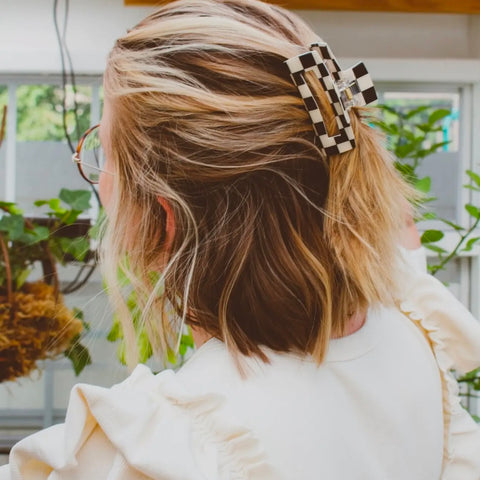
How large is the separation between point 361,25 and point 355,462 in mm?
1200

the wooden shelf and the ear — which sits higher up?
the wooden shelf

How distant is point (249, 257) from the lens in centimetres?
62

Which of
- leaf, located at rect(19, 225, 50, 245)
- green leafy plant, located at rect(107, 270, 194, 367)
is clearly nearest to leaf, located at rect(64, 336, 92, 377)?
green leafy plant, located at rect(107, 270, 194, 367)

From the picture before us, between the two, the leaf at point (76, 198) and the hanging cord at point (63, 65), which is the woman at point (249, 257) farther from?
the hanging cord at point (63, 65)

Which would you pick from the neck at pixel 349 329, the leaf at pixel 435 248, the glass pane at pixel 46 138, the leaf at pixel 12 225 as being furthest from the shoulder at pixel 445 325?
the glass pane at pixel 46 138

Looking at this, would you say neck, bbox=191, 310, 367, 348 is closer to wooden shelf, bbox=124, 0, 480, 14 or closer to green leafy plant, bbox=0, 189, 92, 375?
green leafy plant, bbox=0, 189, 92, 375

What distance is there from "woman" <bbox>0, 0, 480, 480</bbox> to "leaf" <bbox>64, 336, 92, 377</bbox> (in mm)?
800

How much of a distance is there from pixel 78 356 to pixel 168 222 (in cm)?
89

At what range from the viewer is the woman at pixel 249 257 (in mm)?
563

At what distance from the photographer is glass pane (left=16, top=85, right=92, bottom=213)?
1.55 meters

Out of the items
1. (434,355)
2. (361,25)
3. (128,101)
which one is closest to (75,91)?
(361,25)

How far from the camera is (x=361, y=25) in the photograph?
155cm

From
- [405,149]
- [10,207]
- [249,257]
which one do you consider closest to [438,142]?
[405,149]

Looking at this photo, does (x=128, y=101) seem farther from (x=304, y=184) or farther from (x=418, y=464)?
(x=418, y=464)
